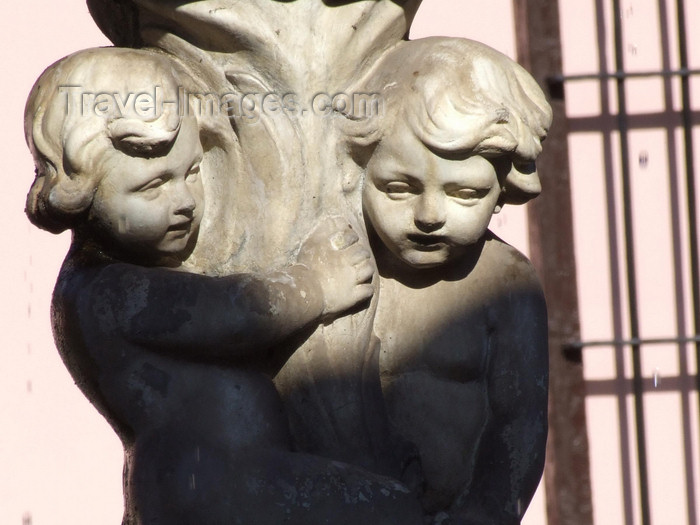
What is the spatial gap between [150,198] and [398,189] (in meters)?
0.29

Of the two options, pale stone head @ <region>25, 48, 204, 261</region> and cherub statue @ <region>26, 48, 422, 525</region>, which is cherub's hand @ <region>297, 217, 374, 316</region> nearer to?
cherub statue @ <region>26, 48, 422, 525</region>

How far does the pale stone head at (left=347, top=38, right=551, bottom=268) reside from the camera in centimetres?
178

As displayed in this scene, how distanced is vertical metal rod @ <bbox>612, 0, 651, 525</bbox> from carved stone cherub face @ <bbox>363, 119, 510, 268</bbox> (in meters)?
1.45

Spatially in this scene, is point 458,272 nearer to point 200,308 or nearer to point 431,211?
point 431,211

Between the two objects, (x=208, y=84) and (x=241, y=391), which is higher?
(x=208, y=84)

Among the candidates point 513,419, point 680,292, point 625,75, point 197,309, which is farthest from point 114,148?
point 680,292

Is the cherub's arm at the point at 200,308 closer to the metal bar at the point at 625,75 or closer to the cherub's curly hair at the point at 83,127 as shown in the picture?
the cherub's curly hair at the point at 83,127

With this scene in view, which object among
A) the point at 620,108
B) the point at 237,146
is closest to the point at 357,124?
the point at 237,146

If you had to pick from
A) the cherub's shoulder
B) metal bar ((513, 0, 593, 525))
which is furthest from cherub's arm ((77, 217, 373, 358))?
metal bar ((513, 0, 593, 525))

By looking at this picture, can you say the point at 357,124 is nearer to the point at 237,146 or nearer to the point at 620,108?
the point at 237,146

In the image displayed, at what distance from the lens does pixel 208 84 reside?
72.0 inches

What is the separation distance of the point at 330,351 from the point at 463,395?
7.6 inches

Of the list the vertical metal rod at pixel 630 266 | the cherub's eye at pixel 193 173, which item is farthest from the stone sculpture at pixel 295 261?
the vertical metal rod at pixel 630 266

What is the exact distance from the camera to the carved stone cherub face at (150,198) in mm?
1729
